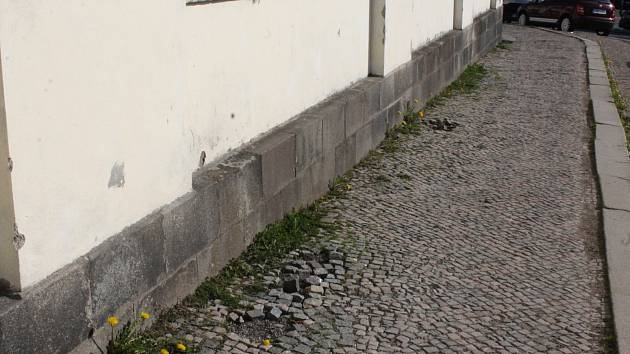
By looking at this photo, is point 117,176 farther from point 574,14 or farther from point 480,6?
point 574,14

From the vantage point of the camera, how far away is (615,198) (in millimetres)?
6637

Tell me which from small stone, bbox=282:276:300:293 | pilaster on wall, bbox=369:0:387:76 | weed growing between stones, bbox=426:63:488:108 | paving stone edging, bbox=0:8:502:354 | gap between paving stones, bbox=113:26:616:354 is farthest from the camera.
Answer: weed growing between stones, bbox=426:63:488:108

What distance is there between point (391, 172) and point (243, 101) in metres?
2.27

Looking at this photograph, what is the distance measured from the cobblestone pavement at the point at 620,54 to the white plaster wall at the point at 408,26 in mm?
2670

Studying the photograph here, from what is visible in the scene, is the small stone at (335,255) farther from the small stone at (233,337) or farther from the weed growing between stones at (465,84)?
the weed growing between stones at (465,84)

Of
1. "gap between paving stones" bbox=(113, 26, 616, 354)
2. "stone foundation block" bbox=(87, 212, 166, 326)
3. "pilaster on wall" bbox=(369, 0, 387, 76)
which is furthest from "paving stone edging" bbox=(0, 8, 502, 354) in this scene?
"gap between paving stones" bbox=(113, 26, 616, 354)

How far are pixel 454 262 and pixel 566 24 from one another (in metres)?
22.9

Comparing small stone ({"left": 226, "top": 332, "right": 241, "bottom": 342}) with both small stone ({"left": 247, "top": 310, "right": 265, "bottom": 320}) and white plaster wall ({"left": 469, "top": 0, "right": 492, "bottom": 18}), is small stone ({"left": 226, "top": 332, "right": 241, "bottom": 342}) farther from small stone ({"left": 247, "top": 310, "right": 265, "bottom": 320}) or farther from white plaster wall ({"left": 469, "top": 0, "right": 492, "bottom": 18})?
white plaster wall ({"left": 469, "top": 0, "right": 492, "bottom": 18})

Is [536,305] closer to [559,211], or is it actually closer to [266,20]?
[559,211]

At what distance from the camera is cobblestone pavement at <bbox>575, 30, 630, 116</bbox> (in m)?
13.8

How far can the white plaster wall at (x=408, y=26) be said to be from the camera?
26.9 ft

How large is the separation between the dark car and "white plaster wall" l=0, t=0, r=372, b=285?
2250 centimetres

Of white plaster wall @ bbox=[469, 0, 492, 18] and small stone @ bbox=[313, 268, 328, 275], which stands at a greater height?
white plaster wall @ bbox=[469, 0, 492, 18]

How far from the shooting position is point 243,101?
17.0ft
